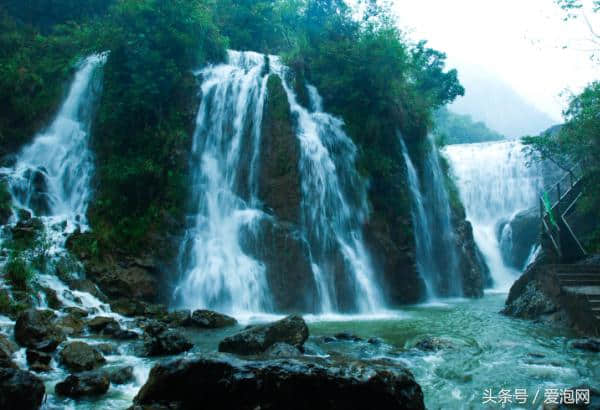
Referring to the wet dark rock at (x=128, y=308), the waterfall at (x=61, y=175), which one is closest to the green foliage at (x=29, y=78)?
the waterfall at (x=61, y=175)

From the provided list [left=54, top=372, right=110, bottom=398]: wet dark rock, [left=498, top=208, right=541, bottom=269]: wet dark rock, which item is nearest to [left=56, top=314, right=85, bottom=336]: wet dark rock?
[left=54, top=372, right=110, bottom=398]: wet dark rock

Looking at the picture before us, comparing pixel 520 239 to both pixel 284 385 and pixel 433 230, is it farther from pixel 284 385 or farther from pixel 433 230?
pixel 284 385

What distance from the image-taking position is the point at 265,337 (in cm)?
784

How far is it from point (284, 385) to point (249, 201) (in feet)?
37.0

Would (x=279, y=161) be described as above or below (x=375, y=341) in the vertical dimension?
above

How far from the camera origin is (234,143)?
16.6 metres

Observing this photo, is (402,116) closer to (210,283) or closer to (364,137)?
(364,137)

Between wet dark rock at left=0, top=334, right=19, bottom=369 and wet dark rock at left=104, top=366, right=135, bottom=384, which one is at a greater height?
wet dark rock at left=0, top=334, right=19, bottom=369

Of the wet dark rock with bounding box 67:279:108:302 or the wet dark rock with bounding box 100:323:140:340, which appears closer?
the wet dark rock with bounding box 100:323:140:340

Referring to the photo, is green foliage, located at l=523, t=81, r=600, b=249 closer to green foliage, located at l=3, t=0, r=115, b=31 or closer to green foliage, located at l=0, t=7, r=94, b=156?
green foliage, located at l=0, t=7, r=94, b=156

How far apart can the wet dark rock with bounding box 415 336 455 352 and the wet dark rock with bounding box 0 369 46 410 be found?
600cm

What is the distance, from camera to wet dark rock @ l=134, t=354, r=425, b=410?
4617 mm

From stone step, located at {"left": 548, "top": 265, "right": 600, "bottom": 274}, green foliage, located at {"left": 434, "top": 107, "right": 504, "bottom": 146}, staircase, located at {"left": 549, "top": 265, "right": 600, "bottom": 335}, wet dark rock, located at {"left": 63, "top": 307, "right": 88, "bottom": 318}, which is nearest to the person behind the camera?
staircase, located at {"left": 549, "top": 265, "right": 600, "bottom": 335}

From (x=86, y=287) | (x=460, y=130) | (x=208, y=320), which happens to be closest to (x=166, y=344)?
(x=208, y=320)
